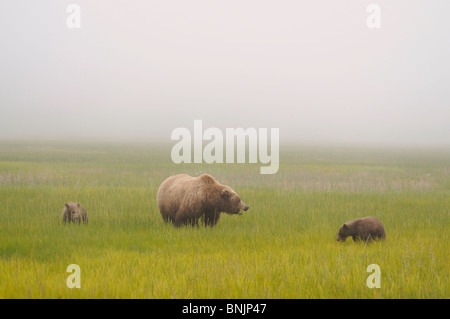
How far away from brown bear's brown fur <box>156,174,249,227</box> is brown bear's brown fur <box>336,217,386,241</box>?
2322mm

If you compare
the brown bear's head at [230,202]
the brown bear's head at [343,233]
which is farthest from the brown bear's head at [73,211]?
the brown bear's head at [343,233]

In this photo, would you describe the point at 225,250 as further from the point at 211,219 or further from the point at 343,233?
the point at 343,233

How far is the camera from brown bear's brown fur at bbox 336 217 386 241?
320 inches

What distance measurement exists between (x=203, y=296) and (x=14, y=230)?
228 inches

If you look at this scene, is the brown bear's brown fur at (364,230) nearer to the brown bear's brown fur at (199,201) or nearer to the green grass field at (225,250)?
the green grass field at (225,250)

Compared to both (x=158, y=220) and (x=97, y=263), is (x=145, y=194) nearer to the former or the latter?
(x=158, y=220)

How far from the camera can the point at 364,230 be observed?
26.7 ft

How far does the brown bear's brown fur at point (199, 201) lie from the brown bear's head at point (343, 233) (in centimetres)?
217

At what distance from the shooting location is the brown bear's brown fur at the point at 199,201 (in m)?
9.09

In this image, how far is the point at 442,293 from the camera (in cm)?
525

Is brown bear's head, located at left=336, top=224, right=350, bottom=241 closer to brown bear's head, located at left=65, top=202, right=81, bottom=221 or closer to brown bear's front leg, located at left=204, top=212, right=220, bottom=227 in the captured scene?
brown bear's front leg, located at left=204, top=212, right=220, bottom=227

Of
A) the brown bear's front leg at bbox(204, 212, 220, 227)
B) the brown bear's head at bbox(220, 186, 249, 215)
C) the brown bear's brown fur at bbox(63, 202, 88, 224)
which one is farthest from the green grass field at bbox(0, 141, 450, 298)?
the brown bear's head at bbox(220, 186, 249, 215)

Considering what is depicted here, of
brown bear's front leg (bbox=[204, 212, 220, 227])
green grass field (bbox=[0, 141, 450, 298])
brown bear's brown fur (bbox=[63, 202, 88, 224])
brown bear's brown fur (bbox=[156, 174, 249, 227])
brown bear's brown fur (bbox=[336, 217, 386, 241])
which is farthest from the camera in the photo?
brown bear's brown fur (bbox=[63, 202, 88, 224])

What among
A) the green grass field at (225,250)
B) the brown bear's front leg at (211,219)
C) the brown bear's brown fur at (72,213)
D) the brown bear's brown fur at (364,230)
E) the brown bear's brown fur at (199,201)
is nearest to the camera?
the green grass field at (225,250)
